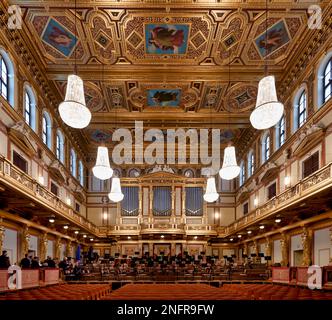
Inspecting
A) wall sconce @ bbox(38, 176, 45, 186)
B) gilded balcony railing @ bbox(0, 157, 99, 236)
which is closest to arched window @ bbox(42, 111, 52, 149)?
wall sconce @ bbox(38, 176, 45, 186)

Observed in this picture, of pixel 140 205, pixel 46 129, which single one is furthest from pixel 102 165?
pixel 140 205

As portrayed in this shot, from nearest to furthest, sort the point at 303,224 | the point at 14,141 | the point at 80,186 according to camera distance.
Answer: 1. the point at 14,141
2. the point at 303,224
3. the point at 80,186

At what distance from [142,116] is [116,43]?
21.9ft

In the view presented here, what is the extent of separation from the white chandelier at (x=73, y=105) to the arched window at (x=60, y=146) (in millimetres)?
11986

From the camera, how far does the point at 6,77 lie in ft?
40.1

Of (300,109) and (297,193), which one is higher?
(300,109)

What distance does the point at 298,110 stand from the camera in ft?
48.5

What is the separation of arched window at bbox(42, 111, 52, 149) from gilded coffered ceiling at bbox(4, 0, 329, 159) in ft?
4.19

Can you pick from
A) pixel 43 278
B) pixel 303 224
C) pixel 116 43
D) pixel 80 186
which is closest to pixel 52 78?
pixel 116 43

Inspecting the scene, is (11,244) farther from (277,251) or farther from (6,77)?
(277,251)

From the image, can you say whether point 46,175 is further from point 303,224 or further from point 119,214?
point 303,224

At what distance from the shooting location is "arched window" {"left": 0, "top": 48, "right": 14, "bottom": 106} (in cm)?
1172

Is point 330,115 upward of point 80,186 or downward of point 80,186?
upward

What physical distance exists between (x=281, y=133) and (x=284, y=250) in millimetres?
5478
